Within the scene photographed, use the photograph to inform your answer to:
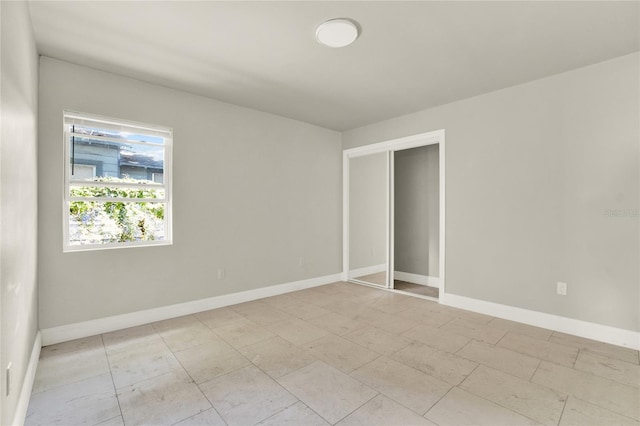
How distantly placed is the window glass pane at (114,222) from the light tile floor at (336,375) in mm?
965

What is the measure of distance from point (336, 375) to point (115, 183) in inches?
112

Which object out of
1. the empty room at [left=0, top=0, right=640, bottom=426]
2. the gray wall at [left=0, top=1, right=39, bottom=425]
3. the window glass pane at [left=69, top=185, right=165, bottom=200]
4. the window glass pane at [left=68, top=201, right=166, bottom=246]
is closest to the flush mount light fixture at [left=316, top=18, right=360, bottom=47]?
the empty room at [left=0, top=0, right=640, bottom=426]

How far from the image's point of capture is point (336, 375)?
2.26 metres

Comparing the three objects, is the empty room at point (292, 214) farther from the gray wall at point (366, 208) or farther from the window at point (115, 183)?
the gray wall at point (366, 208)

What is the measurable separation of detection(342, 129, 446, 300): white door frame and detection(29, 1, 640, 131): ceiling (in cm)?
70

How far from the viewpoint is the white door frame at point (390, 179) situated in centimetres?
397

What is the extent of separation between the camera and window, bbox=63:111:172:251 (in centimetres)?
293

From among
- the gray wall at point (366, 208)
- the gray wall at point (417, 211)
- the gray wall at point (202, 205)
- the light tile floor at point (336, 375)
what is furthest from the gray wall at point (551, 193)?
the gray wall at point (202, 205)

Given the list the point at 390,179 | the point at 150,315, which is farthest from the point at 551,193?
the point at 150,315

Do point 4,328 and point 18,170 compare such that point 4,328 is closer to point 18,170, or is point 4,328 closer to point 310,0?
point 18,170

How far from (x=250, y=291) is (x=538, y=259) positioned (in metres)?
3.45

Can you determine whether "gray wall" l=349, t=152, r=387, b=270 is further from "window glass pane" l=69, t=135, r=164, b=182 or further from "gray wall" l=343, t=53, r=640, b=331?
"window glass pane" l=69, t=135, r=164, b=182

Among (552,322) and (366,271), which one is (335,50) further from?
(366,271)

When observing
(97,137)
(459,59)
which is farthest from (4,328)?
(459,59)
